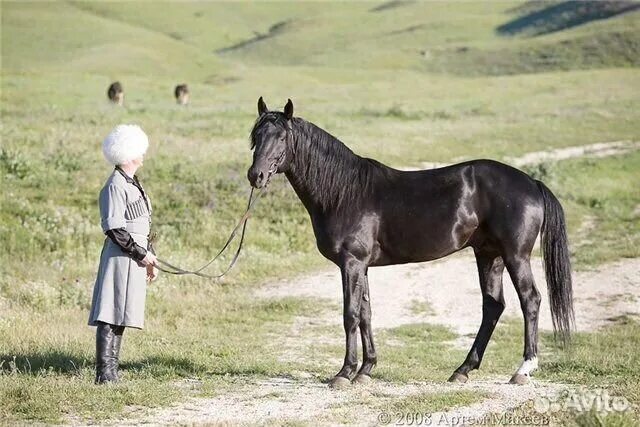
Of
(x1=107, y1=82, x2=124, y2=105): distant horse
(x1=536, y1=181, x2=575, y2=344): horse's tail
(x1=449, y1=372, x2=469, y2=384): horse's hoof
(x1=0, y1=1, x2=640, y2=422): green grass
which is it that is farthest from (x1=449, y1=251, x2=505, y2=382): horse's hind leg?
(x1=107, y1=82, x2=124, y2=105): distant horse

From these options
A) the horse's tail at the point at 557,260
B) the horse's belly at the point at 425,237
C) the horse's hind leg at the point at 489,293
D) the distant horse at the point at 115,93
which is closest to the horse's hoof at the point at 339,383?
the horse's belly at the point at 425,237

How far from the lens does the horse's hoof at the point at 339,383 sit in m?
9.00

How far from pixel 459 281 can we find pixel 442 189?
24.8ft

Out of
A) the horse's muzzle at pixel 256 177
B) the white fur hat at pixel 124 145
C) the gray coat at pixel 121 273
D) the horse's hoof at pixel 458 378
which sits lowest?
the horse's hoof at pixel 458 378

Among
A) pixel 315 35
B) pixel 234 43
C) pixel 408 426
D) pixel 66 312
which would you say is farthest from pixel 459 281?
pixel 234 43

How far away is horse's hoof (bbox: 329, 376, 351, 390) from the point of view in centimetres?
900

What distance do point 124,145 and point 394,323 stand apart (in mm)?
6838

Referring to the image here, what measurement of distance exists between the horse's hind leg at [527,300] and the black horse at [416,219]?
10mm

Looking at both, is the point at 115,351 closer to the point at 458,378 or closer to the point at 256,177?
the point at 256,177

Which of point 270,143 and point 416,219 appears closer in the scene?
point 270,143

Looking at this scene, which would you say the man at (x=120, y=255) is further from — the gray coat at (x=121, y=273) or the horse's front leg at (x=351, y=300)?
the horse's front leg at (x=351, y=300)

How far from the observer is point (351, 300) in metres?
9.27

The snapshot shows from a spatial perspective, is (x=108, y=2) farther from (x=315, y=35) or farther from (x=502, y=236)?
(x=502, y=236)

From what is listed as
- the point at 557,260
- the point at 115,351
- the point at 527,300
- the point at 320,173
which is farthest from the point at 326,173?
the point at 115,351
